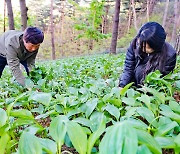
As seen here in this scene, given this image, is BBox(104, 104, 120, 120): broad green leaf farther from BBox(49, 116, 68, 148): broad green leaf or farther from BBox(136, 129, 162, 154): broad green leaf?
BBox(136, 129, 162, 154): broad green leaf

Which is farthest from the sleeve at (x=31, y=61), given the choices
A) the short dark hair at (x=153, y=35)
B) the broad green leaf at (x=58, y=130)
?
the broad green leaf at (x=58, y=130)

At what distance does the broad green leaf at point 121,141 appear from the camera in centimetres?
49

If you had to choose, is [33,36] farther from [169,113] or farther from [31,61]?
[169,113]

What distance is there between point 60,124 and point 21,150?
0.18 m

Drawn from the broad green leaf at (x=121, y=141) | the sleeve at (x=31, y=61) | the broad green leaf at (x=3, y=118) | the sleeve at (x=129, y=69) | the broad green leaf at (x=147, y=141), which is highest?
the broad green leaf at (x=121, y=141)

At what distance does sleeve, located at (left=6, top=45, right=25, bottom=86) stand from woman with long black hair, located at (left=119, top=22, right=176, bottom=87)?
3.48 feet

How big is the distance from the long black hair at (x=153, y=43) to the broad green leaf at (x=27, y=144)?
139 centimetres

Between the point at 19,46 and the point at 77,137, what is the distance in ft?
7.09

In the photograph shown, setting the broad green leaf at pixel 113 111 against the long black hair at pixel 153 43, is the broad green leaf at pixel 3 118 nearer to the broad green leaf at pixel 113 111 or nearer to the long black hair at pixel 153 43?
the broad green leaf at pixel 113 111

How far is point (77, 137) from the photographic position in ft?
2.22

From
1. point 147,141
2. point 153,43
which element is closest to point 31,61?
point 153,43

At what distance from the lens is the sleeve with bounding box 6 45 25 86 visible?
2.55 meters

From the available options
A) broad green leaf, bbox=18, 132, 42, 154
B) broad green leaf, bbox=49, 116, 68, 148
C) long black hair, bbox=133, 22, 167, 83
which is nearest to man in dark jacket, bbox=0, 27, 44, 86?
long black hair, bbox=133, 22, 167, 83

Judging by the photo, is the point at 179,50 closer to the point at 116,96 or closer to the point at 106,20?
the point at 116,96
